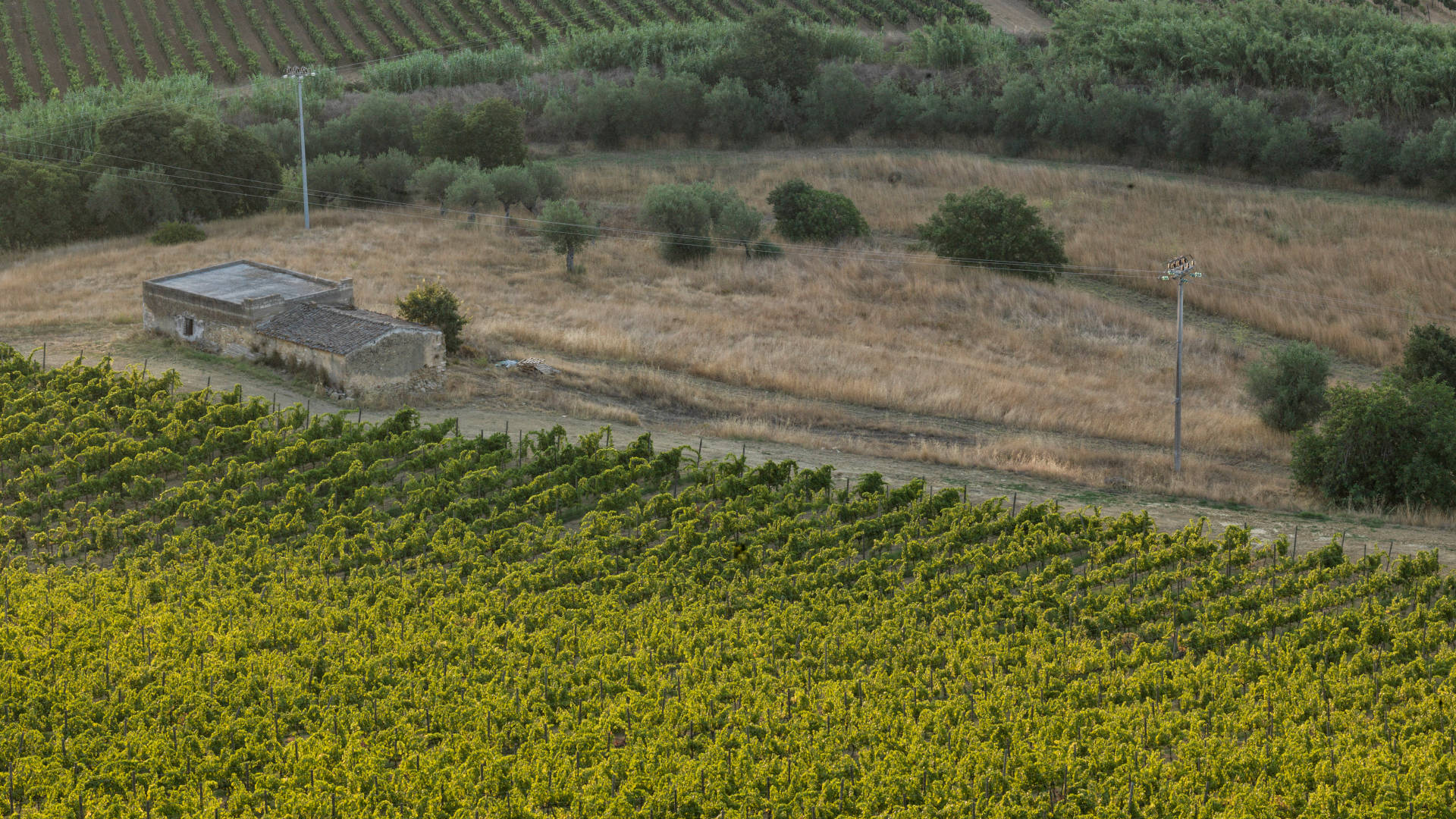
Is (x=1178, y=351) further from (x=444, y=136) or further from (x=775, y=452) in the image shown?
(x=444, y=136)

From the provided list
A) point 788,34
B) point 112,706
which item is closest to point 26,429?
point 112,706

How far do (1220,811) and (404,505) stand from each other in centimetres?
1672

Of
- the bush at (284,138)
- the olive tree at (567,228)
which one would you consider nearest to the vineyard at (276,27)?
the bush at (284,138)

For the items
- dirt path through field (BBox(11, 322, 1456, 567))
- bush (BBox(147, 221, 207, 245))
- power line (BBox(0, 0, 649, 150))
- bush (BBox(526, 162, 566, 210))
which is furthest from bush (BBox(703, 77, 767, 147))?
dirt path through field (BBox(11, 322, 1456, 567))

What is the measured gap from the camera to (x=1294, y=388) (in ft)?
→ 120

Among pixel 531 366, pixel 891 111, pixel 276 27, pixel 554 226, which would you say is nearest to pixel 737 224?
pixel 554 226

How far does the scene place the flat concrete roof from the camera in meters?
37.8

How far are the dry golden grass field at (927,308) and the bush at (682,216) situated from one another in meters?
1.24

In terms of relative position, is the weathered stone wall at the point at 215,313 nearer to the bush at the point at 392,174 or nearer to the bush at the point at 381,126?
the bush at the point at 392,174

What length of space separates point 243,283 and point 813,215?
23.1 m

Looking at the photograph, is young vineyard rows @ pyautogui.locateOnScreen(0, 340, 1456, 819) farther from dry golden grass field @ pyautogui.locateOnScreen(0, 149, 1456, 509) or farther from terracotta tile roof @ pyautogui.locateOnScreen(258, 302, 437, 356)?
dry golden grass field @ pyautogui.locateOnScreen(0, 149, 1456, 509)

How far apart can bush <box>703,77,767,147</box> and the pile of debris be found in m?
34.8

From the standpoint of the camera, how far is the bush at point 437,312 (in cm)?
3734

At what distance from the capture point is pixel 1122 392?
129 feet
